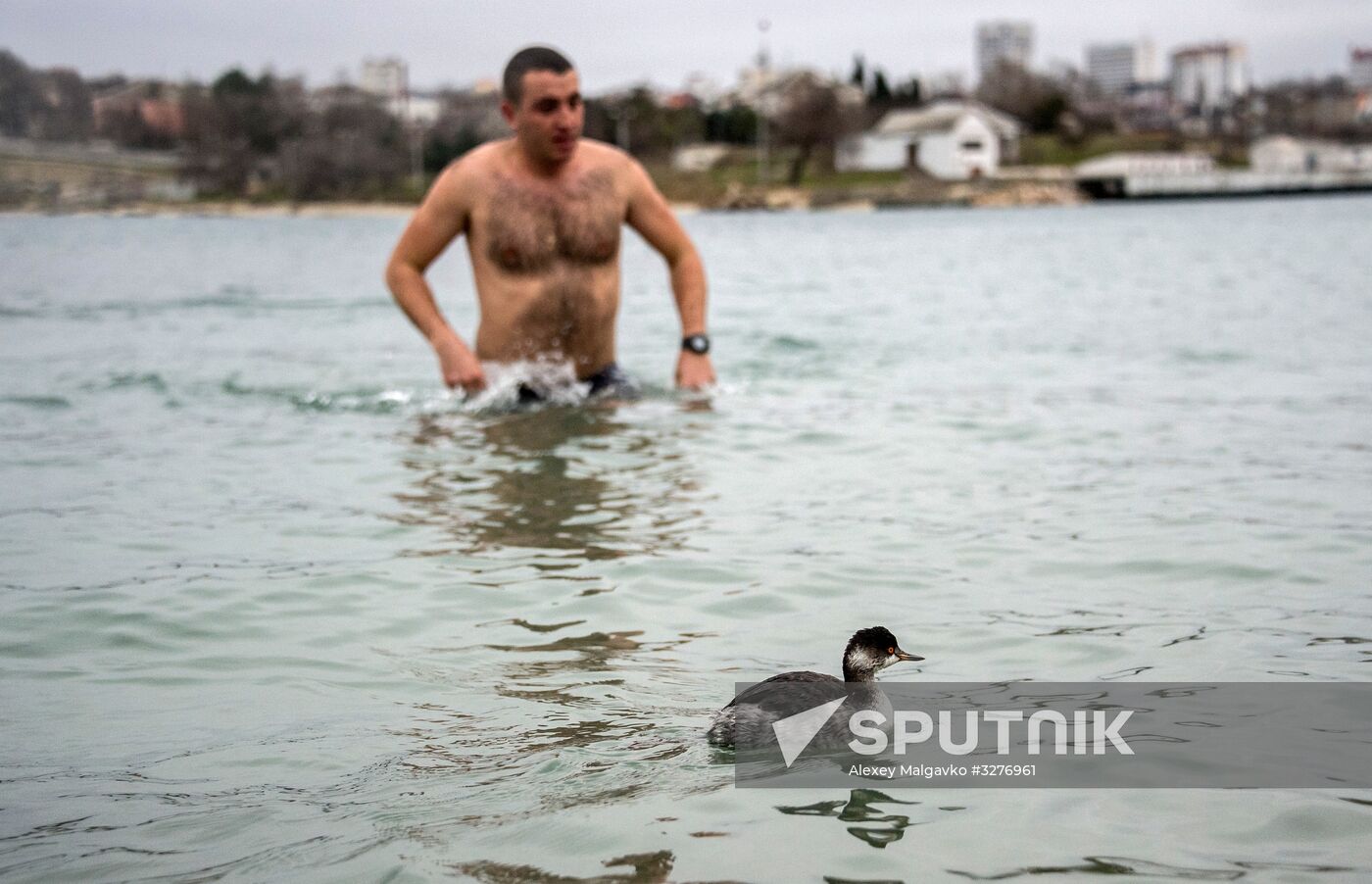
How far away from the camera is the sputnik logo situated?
3.82 metres

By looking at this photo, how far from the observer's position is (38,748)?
409 centimetres

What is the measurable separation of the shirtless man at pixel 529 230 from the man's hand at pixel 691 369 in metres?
0.51

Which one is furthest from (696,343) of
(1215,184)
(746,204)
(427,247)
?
(1215,184)

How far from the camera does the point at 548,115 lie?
325 inches

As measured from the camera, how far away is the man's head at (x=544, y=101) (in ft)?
26.9

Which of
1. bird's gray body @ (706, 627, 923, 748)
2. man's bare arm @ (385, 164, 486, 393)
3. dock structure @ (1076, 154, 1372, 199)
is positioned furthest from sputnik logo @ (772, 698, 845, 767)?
dock structure @ (1076, 154, 1372, 199)

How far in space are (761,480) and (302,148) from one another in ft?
288

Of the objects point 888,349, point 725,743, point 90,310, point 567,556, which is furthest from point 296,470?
point 90,310

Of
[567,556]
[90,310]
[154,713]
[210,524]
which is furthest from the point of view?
[90,310]

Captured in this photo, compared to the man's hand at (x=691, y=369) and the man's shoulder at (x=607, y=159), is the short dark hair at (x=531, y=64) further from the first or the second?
the man's hand at (x=691, y=369)

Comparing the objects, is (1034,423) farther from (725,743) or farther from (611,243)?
(725,743)

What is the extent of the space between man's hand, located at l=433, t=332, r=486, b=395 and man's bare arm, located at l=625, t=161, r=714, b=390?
130 cm

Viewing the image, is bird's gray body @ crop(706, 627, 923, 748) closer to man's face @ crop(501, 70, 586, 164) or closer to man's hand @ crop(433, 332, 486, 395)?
man's hand @ crop(433, 332, 486, 395)

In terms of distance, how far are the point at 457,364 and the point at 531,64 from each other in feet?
5.31
